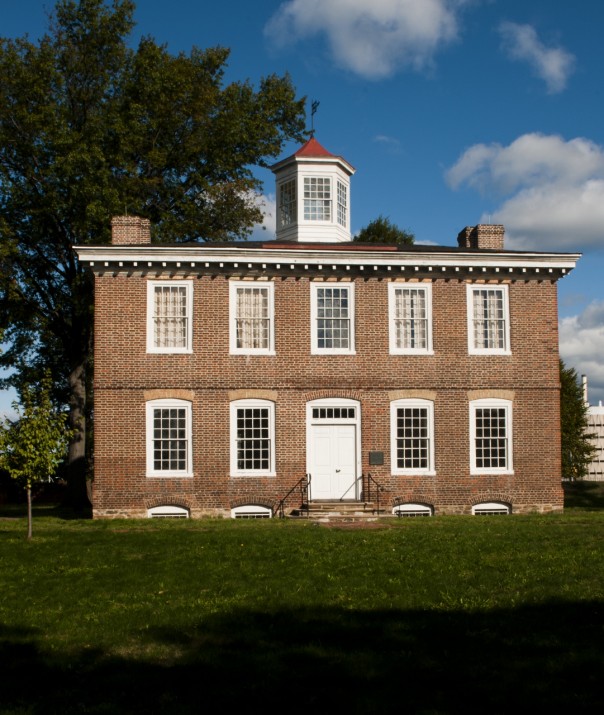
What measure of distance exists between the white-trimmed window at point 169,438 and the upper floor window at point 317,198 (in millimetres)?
8944

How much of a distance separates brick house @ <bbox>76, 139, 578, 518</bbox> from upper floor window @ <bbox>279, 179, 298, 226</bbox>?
450cm

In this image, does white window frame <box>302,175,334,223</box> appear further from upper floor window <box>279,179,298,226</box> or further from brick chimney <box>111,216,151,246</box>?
brick chimney <box>111,216,151,246</box>

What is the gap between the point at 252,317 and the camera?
86.0 feet

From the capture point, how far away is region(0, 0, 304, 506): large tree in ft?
107

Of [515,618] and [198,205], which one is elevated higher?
[198,205]

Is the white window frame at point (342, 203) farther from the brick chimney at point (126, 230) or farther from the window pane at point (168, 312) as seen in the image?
the window pane at point (168, 312)

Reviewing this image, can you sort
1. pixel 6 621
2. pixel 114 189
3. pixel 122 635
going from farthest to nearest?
pixel 114 189 < pixel 6 621 < pixel 122 635

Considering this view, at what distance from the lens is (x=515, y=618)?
436 inches

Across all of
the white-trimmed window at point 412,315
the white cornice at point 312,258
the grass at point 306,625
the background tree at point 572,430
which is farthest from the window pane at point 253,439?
the background tree at point 572,430

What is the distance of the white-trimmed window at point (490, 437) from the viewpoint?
2655 centimetres

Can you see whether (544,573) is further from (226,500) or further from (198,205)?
(198,205)

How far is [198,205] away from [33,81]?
7.93 metres

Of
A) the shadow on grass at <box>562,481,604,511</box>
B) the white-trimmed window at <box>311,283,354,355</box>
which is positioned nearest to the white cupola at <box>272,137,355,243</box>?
the white-trimmed window at <box>311,283,354,355</box>

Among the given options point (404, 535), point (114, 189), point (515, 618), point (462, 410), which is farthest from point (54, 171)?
point (515, 618)
